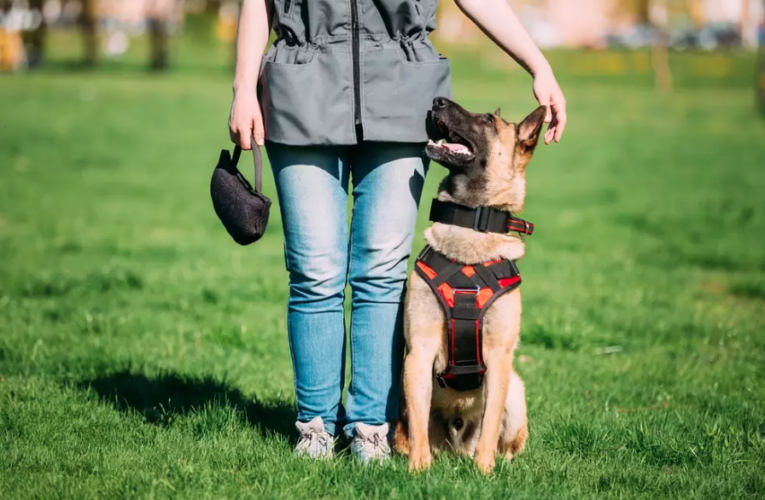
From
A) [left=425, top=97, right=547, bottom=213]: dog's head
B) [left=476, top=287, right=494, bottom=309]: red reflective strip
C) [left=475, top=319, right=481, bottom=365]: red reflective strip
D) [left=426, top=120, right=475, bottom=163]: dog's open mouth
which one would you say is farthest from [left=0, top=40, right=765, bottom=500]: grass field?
[left=426, top=120, right=475, bottom=163]: dog's open mouth

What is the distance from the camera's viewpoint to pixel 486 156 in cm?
428

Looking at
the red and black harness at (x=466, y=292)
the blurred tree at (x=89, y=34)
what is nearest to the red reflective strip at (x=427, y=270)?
the red and black harness at (x=466, y=292)

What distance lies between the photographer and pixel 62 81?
110 ft

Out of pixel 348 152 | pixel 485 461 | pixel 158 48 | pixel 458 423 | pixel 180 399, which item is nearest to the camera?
pixel 485 461

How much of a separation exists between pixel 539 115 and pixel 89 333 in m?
3.76

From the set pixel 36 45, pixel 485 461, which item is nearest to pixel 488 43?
pixel 36 45

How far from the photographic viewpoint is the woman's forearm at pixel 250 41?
4000 millimetres

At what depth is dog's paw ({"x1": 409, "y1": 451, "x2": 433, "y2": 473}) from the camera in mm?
3994

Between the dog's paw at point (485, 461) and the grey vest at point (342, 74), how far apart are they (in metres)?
1.37

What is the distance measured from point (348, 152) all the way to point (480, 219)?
647 mm

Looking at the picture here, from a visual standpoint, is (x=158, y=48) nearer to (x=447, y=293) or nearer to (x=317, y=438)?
(x=317, y=438)

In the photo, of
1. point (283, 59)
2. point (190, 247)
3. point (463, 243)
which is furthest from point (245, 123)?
point (190, 247)

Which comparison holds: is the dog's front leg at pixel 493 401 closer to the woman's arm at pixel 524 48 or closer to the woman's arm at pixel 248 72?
the woman's arm at pixel 524 48

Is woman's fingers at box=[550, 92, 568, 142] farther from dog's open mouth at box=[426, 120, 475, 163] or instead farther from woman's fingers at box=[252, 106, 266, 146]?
woman's fingers at box=[252, 106, 266, 146]
